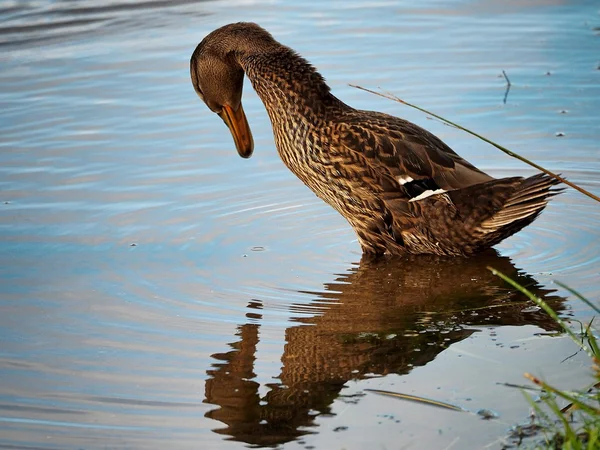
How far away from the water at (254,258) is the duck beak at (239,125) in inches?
12.8

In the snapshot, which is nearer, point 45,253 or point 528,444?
point 528,444

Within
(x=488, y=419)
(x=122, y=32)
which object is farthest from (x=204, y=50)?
(x=122, y=32)

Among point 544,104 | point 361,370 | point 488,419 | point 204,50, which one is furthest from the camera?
point 544,104

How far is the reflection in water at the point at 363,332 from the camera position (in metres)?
4.55

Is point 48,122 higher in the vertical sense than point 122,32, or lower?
lower

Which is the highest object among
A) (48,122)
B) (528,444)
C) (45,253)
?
(48,122)

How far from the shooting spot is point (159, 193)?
7.50 meters

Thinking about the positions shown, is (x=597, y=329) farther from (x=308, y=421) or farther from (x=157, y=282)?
(x=157, y=282)

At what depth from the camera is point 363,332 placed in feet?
17.5

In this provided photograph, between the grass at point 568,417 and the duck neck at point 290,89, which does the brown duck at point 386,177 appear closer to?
the duck neck at point 290,89

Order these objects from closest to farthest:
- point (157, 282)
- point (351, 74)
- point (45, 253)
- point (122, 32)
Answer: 1. point (157, 282)
2. point (45, 253)
3. point (351, 74)
4. point (122, 32)

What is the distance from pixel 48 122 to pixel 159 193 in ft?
6.36

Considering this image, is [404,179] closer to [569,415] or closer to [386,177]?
[386,177]

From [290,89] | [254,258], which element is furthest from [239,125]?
[254,258]
